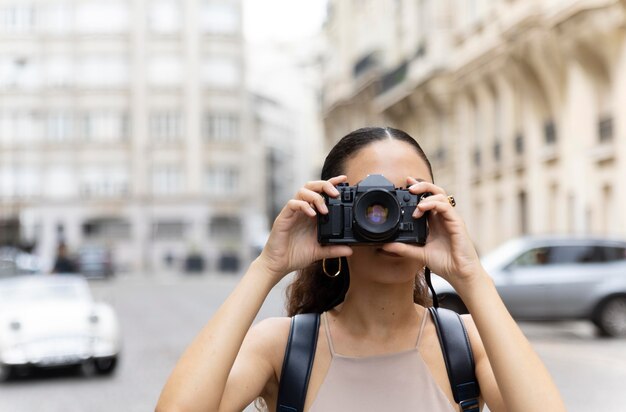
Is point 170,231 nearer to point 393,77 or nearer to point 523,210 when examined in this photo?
point 393,77

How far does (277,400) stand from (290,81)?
11866 cm

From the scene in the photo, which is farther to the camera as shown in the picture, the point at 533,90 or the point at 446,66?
the point at 446,66

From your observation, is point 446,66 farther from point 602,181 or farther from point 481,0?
point 602,181

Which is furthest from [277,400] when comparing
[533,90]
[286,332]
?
[533,90]

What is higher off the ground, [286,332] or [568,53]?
[568,53]

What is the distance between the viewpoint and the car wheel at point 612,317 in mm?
17672

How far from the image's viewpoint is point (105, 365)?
46.6 feet

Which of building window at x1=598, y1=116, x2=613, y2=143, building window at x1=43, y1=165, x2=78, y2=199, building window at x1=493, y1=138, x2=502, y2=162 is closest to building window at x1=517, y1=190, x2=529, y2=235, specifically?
building window at x1=493, y1=138, x2=502, y2=162

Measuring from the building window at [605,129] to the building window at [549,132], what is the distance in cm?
286

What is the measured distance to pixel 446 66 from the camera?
37.8 m

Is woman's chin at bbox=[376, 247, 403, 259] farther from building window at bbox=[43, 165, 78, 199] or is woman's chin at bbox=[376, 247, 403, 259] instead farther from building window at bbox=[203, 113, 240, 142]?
building window at bbox=[43, 165, 78, 199]

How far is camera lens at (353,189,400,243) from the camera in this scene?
7.98ft

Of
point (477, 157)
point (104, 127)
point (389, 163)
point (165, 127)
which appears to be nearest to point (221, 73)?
point (165, 127)

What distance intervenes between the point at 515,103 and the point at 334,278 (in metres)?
30.2
